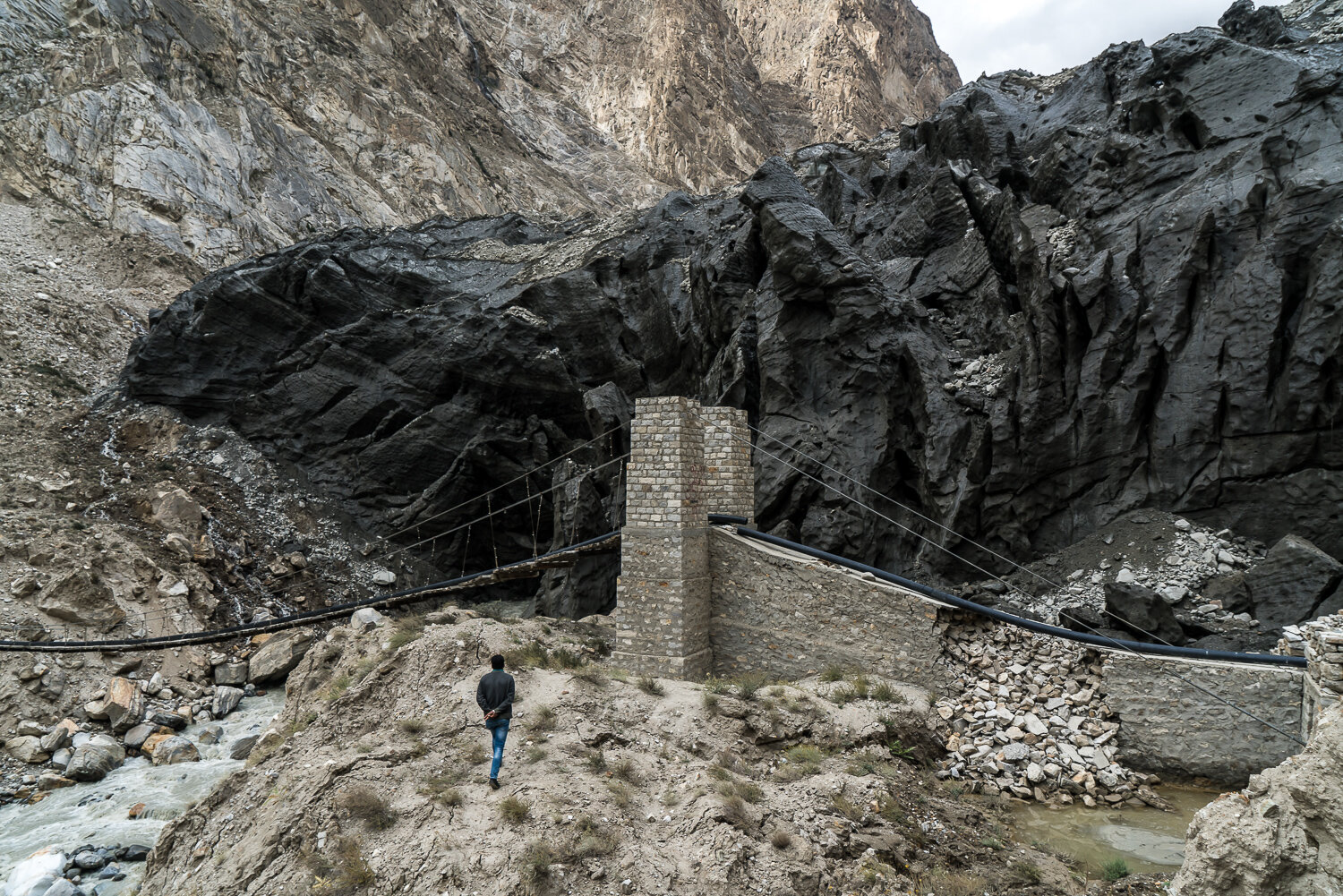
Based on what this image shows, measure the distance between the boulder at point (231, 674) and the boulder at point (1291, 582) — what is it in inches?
782

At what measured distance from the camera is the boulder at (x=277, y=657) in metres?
15.4

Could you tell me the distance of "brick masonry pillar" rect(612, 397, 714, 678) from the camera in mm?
10109

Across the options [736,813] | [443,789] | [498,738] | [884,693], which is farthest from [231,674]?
[884,693]

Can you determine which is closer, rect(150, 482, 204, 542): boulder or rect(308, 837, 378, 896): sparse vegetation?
rect(308, 837, 378, 896): sparse vegetation

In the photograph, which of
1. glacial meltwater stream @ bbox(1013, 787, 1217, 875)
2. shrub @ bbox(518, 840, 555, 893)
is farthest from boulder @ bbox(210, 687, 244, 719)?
glacial meltwater stream @ bbox(1013, 787, 1217, 875)

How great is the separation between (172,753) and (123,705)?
74.9 inches

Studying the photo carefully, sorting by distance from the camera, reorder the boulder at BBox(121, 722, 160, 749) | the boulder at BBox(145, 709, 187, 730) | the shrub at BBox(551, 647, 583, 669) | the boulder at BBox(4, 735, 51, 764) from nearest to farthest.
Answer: the shrub at BBox(551, 647, 583, 669), the boulder at BBox(4, 735, 51, 764), the boulder at BBox(121, 722, 160, 749), the boulder at BBox(145, 709, 187, 730)

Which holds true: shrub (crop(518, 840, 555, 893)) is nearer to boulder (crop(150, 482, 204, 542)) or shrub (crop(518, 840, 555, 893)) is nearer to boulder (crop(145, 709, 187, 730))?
boulder (crop(145, 709, 187, 730))

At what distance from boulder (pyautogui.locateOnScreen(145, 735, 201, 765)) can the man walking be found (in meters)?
9.00

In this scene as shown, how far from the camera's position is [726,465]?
455 inches

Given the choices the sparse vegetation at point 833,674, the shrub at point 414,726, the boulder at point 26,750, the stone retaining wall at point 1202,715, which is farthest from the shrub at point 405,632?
the stone retaining wall at point 1202,715

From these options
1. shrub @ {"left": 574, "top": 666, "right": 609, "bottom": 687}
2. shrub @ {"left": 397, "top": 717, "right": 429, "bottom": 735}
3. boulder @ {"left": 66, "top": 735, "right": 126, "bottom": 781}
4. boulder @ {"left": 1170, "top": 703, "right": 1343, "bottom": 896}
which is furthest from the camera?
boulder @ {"left": 66, "top": 735, "right": 126, "bottom": 781}

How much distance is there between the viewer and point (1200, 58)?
16297 millimetres

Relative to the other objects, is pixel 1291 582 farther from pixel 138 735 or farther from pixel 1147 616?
pixel 138 735
